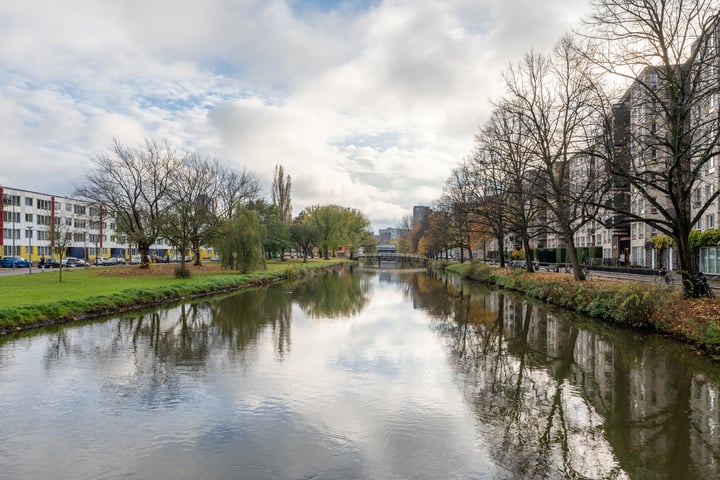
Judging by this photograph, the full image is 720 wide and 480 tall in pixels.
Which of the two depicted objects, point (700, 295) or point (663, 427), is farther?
point (700, 295)

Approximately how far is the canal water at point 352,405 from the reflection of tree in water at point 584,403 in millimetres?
41

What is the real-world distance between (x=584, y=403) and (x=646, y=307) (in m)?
10.1

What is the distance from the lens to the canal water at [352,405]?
6.31m

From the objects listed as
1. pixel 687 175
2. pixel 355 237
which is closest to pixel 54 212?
pixel 355 237

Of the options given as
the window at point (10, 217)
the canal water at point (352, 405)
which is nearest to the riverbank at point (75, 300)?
the canal water at point (352, 405)

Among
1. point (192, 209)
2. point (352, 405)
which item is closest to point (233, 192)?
point (192, 209)

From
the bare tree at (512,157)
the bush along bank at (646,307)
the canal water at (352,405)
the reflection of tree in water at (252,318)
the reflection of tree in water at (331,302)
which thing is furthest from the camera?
the bare tree at (512,157)

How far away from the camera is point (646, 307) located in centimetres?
1689

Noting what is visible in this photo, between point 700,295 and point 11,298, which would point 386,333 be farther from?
point 11,298

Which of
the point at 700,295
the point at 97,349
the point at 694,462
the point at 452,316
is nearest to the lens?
the point at 694,462

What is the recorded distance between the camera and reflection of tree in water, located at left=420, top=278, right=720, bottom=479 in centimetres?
641

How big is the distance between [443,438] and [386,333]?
9856 millimetres

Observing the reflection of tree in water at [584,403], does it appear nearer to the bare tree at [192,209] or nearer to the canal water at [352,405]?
the canal water at [352,405]

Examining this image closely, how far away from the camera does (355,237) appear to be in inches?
3858
